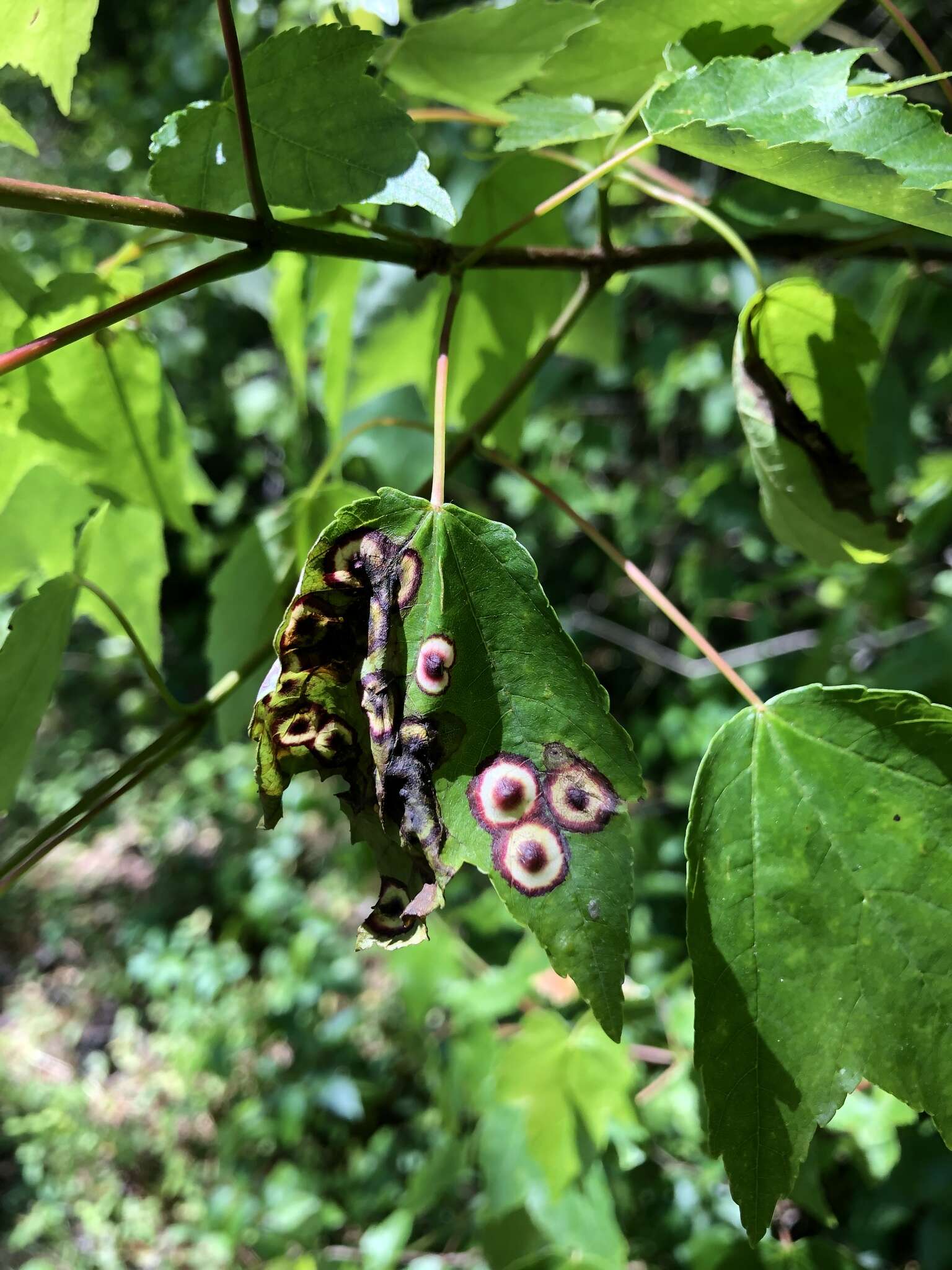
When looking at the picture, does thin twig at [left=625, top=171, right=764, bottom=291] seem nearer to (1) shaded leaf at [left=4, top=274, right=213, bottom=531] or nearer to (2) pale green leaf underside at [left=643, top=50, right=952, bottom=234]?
(2) pale green leaf underside at [left=643, top=50, right=952, bottom=234]

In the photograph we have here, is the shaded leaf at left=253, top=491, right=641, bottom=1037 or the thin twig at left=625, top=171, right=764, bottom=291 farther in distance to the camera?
the thin twig at left=625, top=171, right=764, bottom=291

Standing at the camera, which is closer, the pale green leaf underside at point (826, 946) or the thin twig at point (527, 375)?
the pale green leaf underside at point (826, 946)

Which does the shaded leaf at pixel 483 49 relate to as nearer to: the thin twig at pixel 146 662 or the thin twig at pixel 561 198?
the thin twig at pixel 561 198

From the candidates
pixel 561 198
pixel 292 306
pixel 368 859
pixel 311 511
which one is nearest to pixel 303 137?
pixel 561 198

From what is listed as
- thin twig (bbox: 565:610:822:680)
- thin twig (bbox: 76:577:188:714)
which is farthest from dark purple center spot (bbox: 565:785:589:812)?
thin twig (bbox: 565:610:822:680)

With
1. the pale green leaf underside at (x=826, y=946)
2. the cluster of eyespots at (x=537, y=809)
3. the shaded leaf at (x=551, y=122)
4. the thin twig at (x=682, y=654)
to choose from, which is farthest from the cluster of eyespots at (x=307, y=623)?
the thin twig at (x=682, y=654)

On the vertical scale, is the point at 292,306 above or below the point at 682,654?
above

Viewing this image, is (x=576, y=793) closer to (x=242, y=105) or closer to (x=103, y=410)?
(x=242, y=105)
